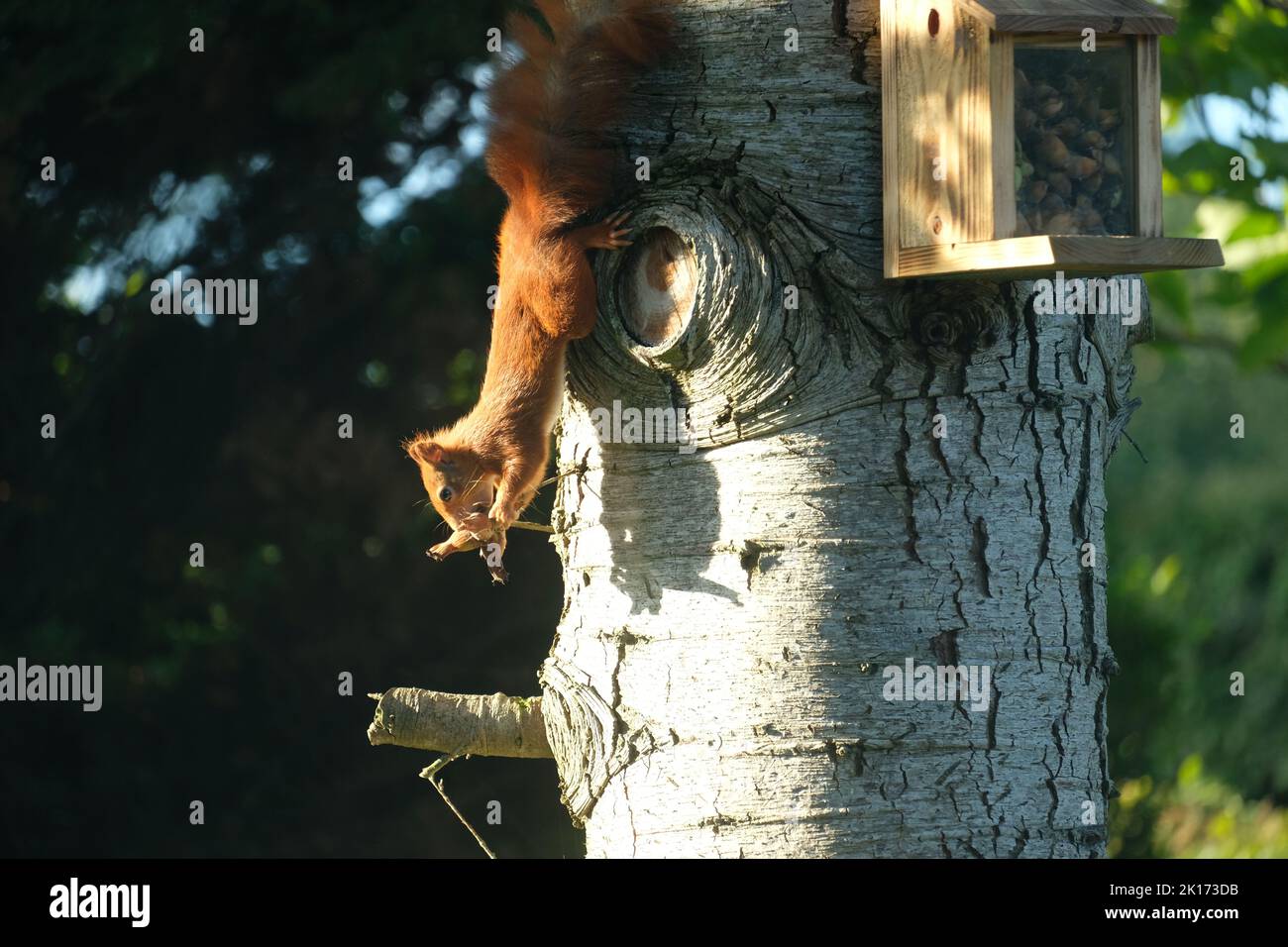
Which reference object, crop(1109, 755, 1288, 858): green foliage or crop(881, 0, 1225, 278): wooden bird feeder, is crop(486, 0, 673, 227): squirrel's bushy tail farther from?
crop(1109, 755, 1288, 858): green foliage

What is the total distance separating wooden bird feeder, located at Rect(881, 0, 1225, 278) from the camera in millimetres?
1938

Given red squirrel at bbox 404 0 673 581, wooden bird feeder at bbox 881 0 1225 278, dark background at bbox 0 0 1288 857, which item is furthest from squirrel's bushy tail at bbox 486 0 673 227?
dark background at bbox 0 0 1288 857

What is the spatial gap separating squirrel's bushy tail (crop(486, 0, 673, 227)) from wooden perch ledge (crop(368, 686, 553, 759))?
0.86 meters

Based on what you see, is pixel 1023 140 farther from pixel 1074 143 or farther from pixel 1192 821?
pixel 1192 821

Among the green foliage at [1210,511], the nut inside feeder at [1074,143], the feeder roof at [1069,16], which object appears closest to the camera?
the feeder roof at [1069,16]

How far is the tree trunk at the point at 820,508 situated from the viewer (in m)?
1.96

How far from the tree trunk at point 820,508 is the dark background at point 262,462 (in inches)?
100

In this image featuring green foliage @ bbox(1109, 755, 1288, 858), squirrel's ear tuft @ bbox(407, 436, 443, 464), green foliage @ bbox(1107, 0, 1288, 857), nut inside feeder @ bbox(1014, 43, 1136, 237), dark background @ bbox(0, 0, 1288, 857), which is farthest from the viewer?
green foliage @ bbox(1109, 755, 1288, 858)

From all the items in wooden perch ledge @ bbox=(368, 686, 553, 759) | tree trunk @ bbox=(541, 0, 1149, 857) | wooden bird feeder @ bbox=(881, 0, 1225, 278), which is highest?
wooden bird feeder @ bbox=(881, 0, 1225, 278)

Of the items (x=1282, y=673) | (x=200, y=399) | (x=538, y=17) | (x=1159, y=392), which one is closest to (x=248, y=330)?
(x=200, y=399)

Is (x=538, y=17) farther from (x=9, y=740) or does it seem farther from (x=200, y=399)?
(x=9, y=740)

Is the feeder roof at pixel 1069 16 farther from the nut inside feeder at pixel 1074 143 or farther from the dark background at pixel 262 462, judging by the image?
the dark background at pixel 262 462

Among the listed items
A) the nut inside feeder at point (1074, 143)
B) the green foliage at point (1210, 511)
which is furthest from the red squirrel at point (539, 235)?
the green foliage at point (1210, 511)

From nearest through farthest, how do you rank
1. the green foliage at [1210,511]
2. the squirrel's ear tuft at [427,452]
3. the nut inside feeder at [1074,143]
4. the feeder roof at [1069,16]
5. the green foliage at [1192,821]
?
the feeder roof at [1069,16], the nut inside feeder at [1074,143], the squirrel's ear tuft at [427,452], the green foliage at [1210,511], the green foliage at [1192,821]
